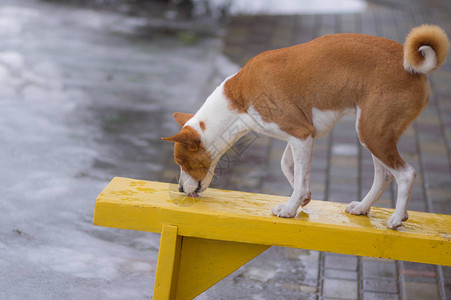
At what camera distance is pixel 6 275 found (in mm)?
3221

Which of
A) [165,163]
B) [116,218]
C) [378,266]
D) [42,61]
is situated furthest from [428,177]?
[42,61]

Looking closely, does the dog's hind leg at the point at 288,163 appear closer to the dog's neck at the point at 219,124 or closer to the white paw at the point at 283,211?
the white paw at the point at 283,211

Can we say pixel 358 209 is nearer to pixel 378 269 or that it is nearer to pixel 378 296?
pixel 378 296

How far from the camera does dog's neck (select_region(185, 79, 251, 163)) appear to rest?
2.47 metres

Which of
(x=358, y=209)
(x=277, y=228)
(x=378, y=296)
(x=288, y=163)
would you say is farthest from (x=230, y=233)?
(x=378, y=296)

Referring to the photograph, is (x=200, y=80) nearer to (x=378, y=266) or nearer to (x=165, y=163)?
(x=165, y=163)

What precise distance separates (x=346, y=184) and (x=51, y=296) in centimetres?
239

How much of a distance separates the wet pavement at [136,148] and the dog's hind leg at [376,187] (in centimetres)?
72

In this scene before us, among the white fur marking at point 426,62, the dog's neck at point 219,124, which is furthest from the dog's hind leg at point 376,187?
the dog's neck at point 219,124

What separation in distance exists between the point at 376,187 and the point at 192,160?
2.77ft

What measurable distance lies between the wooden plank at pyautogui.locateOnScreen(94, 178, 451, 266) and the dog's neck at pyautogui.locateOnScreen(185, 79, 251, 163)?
28cm

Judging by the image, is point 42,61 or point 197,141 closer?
point 197,141

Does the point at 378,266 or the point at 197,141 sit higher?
the point at 197,141

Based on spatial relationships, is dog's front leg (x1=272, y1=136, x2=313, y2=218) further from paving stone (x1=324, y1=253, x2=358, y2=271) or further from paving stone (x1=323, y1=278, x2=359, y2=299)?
paving stone (x1=324, y1=253, x2=358, y2=271)
